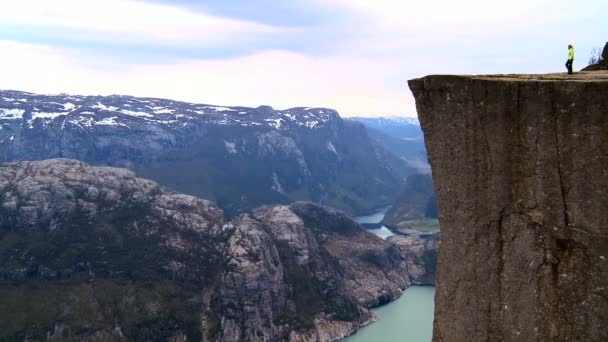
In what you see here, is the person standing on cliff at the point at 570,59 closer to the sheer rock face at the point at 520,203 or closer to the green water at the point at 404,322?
the sheer rock face at the point at 520,203

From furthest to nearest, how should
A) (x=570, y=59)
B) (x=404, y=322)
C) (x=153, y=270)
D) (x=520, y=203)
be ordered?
(x=153, y=270)
(x=404, y=322)
(x=570, y=59)
(x=520, y=203)

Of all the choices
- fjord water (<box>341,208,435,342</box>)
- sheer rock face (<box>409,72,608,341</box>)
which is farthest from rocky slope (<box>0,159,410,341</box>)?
sheer rock face (<box>409,72,608,341</box>)

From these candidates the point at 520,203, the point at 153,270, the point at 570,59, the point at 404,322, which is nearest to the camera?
the point at 520,203

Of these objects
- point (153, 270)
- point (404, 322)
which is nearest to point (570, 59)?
point (404, 322)

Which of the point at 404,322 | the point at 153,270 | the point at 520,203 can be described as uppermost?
the point at 520,203

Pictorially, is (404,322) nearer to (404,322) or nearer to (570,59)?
(404,322)

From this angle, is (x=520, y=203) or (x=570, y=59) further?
(x=570, y=59)

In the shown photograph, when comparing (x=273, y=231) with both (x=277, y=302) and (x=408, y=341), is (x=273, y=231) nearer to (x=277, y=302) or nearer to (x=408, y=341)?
(x=277, y=302)
